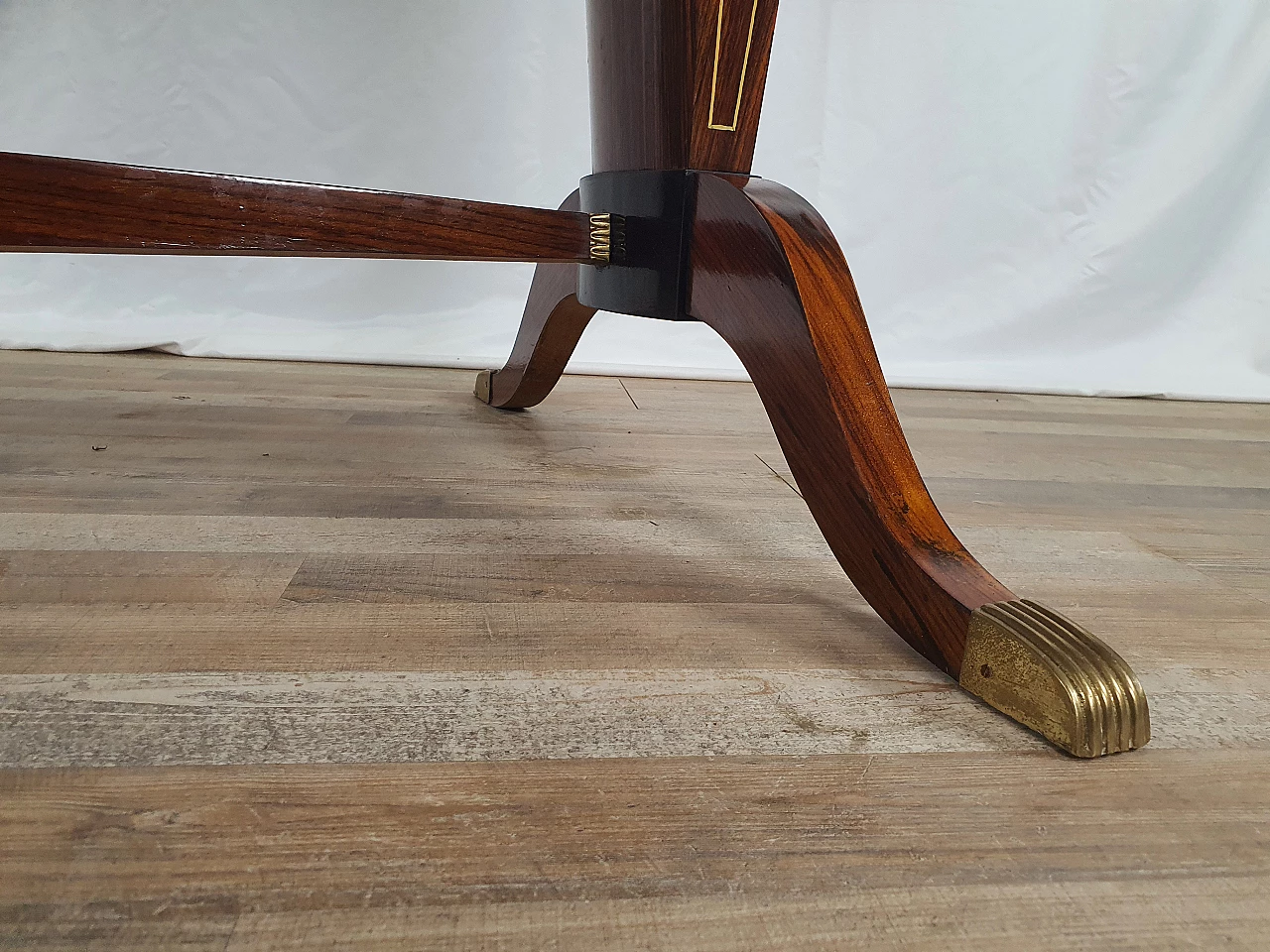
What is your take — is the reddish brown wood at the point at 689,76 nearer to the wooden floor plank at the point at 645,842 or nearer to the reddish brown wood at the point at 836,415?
the reddish brown wood at the point at 836,415

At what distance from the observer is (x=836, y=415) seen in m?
0.46

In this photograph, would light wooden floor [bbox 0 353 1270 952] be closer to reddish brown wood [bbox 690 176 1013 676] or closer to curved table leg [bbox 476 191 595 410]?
reddish brown wood [bbox 690 176 1013 676]

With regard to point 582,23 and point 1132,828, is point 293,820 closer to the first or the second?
point 1132,828

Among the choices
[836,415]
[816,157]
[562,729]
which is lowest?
[562,729]

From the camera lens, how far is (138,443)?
30.4 inches

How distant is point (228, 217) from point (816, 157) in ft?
3.71

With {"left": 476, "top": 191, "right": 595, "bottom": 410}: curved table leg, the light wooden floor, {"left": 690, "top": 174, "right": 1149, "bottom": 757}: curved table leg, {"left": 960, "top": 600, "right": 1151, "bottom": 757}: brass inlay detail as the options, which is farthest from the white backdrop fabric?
{"left": 960, "top": 600, "right": 1151, "bottom": 757}: brass inlay detail

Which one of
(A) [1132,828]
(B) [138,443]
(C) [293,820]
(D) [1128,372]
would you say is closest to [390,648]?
(C) [293,820]

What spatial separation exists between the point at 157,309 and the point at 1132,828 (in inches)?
54.8

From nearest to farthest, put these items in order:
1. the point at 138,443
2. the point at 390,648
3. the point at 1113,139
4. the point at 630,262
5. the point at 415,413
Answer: the point at 390,648
the point at 630,262
the point at 138,443
the point at 415,413
the point at 1113,139

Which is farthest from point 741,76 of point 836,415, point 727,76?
point 836,415

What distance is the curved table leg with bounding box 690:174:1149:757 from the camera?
0.37 metres

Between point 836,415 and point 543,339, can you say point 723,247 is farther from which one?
point 543,339

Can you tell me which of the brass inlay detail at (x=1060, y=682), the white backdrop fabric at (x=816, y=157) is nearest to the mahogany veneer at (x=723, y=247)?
the brass inlay detail at (x=1060, y=682)
